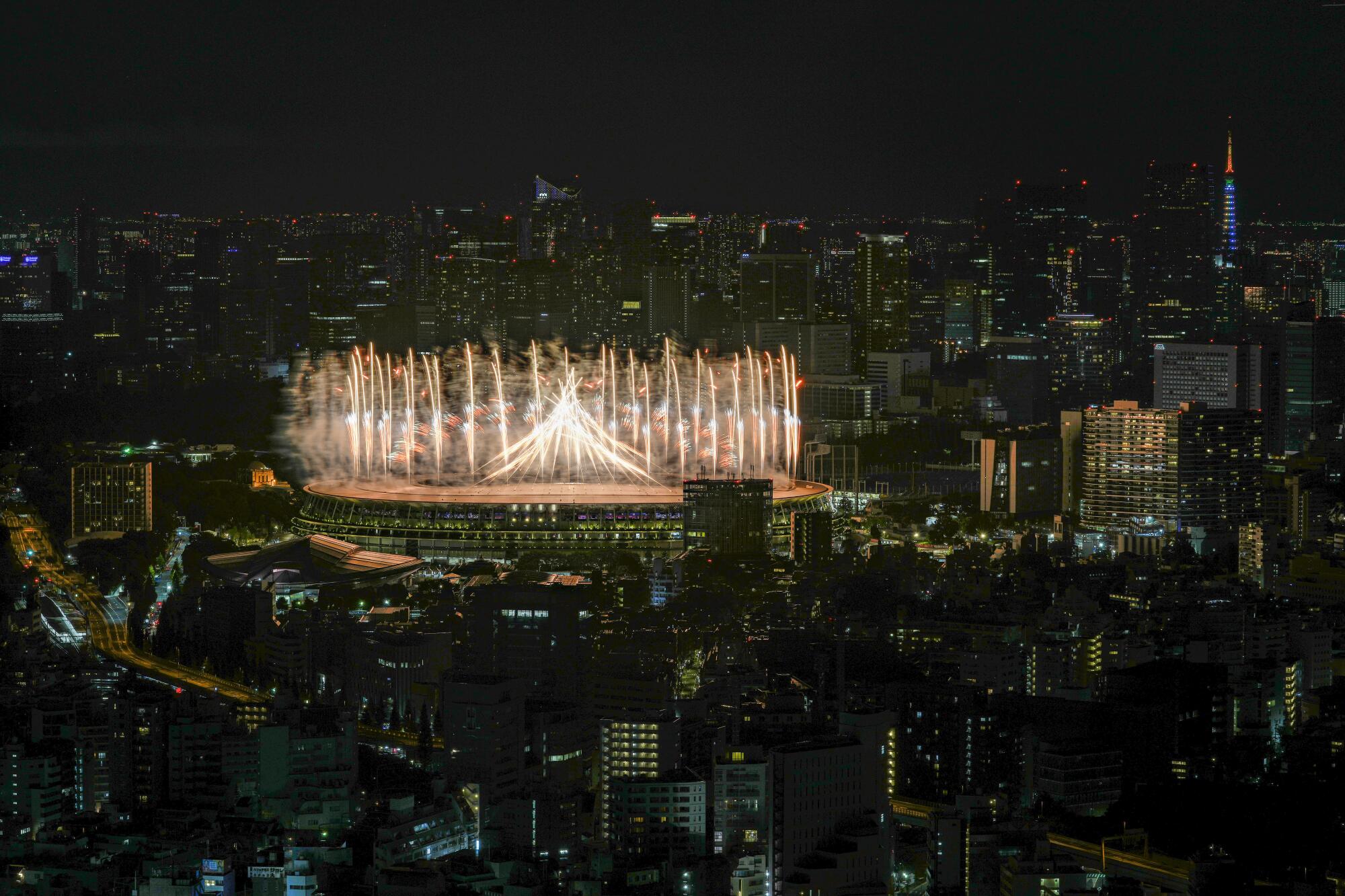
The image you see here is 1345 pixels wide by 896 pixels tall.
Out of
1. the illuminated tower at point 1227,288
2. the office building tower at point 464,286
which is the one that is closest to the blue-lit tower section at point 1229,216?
the illuminated tower at point 1227,288

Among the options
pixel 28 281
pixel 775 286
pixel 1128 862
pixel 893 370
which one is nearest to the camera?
pixel 1128 862

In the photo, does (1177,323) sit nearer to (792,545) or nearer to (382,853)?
(792,545)

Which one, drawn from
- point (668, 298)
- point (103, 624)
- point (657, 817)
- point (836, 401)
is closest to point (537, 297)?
point (668, 298)

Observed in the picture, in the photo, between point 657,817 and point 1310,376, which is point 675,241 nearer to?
point 1310,376

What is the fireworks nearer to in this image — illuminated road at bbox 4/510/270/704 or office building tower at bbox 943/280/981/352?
illuminated road at bbox 4/510/270/704

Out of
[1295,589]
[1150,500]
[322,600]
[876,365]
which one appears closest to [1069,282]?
[876,365]

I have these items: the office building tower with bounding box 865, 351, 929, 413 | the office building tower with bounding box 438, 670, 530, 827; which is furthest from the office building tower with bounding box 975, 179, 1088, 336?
the office building tower with bounding box 438, 670, 530, 827
